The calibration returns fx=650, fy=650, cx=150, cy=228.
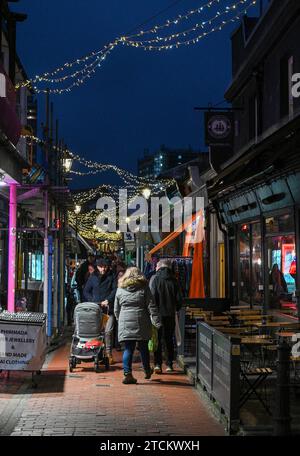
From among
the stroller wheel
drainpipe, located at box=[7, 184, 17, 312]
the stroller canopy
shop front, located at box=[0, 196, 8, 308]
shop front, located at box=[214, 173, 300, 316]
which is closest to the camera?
the stroller wheel

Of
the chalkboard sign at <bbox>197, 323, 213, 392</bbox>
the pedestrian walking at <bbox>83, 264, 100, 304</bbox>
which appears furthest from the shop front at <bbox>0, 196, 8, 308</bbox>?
the chalkboard sign at <bbox>197, 323, 213, 392</bbox>

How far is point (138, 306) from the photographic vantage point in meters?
10.3

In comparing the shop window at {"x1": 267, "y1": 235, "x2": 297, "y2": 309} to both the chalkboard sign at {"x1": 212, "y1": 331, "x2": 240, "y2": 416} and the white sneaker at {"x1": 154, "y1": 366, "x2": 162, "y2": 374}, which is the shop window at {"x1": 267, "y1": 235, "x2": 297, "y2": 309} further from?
the chalkboard sign at {"x1": 212, "y1": 331, "x2": 240, "y2": 416}

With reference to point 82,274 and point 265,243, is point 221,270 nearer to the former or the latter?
point 82,274

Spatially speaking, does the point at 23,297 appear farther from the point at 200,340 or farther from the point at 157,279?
the point at 200,340

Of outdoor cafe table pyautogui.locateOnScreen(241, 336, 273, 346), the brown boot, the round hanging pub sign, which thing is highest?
the round hanging pub sign

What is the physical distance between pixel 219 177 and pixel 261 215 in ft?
6.67

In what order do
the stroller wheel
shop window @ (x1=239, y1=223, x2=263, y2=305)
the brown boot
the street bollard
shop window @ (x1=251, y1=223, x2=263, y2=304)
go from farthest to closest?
shop window @ (x1=239, y1=223, x2=263, y2=305) → shop window @ (x1=251, y1=223, x2=263, y2=304) → the stroller wheel → the brown boot → the street bollard

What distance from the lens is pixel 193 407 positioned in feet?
28.0

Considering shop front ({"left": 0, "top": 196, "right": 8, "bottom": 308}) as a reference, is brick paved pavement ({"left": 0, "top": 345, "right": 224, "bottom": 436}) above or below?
below

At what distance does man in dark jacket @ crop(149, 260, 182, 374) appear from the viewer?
1125 centimetres

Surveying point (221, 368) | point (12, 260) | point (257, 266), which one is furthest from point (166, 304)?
point (257, 266)

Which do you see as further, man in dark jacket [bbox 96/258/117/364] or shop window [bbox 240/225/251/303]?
shop window [bbox 240/225/251/303]

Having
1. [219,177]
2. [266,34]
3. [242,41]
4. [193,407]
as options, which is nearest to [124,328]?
[193,407]
